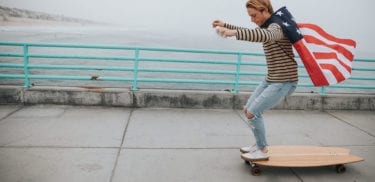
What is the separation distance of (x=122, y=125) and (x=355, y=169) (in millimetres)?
3630

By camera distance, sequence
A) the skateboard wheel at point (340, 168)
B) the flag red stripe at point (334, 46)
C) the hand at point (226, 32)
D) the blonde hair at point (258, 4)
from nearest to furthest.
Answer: the hand at point (226, 32), the blonde hair at point (258, 4), the flag red stripe at point (334, 46), the skateboard wheel at point (340, 168)

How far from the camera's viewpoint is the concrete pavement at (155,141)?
389 centimetres

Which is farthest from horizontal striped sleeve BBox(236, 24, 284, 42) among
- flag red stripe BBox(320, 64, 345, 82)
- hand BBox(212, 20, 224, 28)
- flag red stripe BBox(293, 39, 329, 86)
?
flag red stripe BBox(320, 64, 345, 82)

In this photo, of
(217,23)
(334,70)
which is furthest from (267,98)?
(217,23)

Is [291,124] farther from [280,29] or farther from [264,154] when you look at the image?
[280,29]

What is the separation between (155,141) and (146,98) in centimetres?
208

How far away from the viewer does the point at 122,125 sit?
565 centimetres

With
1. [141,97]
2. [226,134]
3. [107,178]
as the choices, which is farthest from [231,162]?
[141,97]

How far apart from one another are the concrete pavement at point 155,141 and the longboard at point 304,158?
0.50 ft

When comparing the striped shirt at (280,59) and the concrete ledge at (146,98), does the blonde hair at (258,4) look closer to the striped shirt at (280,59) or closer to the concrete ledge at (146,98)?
the striped shirt at (280,59)

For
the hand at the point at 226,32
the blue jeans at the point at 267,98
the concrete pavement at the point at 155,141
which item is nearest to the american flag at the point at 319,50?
the blue jeans at the point at 267,98

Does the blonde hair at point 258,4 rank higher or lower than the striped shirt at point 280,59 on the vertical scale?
higher

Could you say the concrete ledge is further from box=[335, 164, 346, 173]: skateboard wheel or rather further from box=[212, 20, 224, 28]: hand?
box=[212, 20, 224, 28]: hand

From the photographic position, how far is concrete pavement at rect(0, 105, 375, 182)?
12.8 feet
